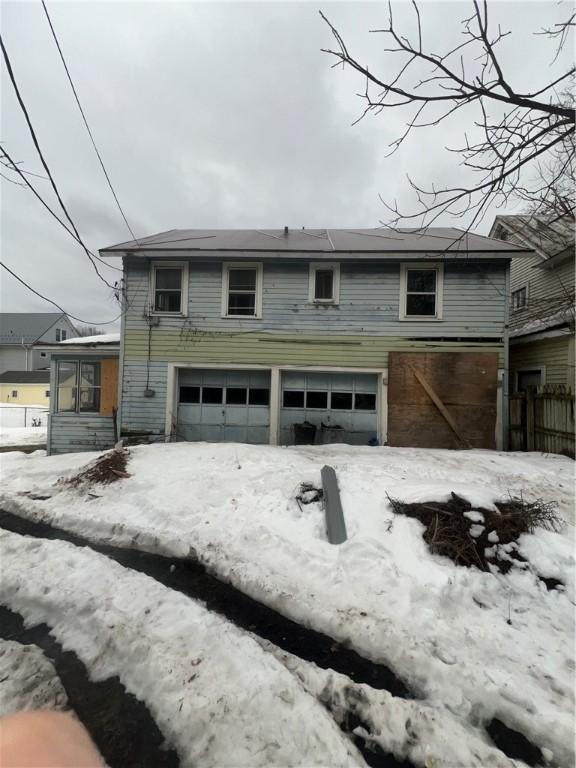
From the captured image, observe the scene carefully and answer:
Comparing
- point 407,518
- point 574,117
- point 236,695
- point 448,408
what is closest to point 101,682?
point 236,695

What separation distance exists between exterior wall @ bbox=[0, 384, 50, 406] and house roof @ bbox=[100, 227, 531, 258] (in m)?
26.2

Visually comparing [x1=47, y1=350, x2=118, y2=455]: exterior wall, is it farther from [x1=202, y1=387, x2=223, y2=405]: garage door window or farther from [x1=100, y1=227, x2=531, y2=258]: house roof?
[x1=100, y1=227, x2=531, y2=258]: house roof

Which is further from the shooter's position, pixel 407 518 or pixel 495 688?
pixel 407 518

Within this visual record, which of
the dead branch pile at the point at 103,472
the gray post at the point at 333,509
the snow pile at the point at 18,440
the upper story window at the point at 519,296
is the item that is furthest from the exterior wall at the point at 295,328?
the upper story window at the point at 519,296

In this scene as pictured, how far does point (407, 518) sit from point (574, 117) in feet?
12.8

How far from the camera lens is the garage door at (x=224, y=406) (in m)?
9.34

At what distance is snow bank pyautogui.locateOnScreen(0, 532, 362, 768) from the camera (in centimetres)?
184

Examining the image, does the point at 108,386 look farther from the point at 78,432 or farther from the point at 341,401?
the point at 341,401

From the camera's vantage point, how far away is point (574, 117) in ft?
7.82

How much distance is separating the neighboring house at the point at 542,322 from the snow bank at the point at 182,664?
5.95m

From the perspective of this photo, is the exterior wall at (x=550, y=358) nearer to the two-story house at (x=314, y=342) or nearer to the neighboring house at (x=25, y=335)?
the two-story house at (x=314, y=342)

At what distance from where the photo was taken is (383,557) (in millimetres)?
3570

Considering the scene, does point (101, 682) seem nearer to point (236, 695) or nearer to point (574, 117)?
point (236, 695)

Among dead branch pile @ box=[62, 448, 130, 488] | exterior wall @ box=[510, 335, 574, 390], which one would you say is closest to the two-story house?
exterior wall @ box=[510, 335, 574, 390]
